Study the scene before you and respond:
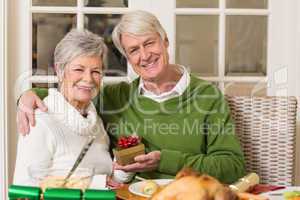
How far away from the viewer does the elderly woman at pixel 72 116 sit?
1.57m

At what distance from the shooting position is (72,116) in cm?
162

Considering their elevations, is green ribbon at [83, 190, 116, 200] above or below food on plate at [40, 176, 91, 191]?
above

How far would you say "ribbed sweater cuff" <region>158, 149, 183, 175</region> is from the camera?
1.72m

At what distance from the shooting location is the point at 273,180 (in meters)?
2.05

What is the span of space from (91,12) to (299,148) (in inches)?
45.5

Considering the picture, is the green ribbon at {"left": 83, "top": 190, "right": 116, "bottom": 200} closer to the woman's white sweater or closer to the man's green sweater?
the woman's white sweater

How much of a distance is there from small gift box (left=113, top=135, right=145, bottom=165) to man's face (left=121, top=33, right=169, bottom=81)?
0.86ft

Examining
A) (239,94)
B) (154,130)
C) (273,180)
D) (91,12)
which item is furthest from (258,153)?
(91,12)

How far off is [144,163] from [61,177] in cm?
75

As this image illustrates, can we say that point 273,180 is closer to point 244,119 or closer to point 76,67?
point 244,119

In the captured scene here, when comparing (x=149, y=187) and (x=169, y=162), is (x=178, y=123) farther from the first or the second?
(x=149, y=187)

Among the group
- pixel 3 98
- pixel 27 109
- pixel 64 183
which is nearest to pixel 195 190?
pixel 64 183

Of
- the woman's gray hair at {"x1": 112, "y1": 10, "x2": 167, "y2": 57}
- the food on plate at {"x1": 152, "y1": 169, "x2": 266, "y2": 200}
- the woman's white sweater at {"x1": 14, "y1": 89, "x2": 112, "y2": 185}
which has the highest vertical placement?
the woman's gray hair at {"x1": 112, "y1": 10, "x2": 167, "y2": 57}

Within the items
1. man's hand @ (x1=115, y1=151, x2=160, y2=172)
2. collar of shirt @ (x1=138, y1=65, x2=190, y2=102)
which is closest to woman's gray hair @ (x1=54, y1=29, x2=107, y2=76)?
collar of shirt @ (x1=138, y1=65, x2=190, y2=102)
